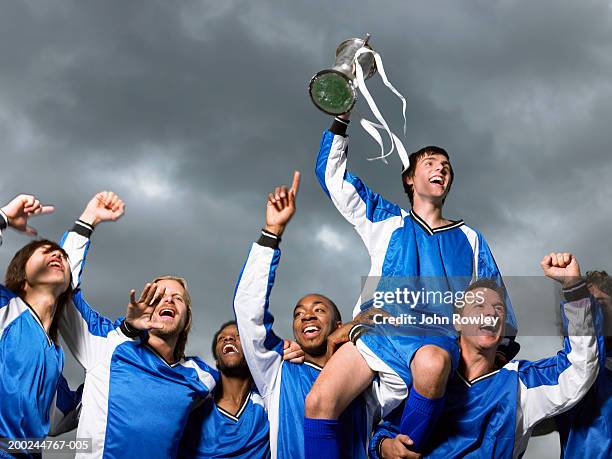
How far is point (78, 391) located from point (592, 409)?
13.8 ft

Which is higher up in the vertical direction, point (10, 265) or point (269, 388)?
point (10, 265)

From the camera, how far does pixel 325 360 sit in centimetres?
609

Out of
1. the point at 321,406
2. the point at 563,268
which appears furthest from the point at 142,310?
the point at 563,268

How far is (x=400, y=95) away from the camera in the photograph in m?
6.32

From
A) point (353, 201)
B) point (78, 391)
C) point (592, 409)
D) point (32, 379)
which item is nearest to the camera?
point (32, 379)

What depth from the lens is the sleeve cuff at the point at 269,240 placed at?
226 inches

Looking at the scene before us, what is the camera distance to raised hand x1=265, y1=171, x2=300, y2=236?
5.81 meters

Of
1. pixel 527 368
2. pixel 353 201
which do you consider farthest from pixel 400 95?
pixel 527 368

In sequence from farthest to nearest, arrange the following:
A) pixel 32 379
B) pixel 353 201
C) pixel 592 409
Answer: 1. pixel 353 201
2. pixel 592 409
3. pixel 32 379

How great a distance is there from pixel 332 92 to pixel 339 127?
0.29 m

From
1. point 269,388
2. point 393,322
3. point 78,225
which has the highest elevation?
point 78,225

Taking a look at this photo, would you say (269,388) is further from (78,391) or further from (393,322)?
(78,391)

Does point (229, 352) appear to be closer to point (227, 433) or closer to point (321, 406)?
point (227, 433)

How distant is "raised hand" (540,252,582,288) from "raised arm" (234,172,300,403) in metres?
1.98
